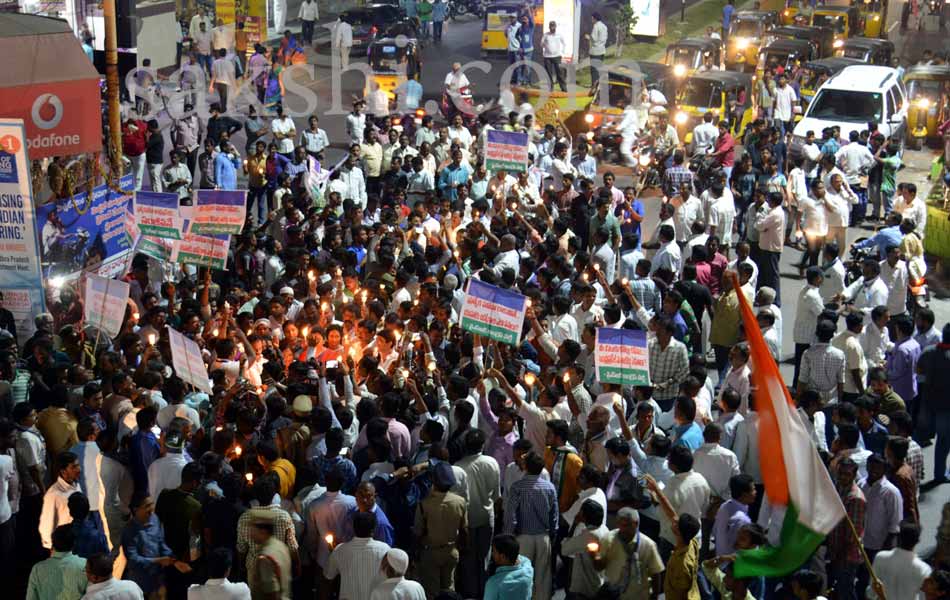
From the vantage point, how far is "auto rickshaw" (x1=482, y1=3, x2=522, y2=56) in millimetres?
37094

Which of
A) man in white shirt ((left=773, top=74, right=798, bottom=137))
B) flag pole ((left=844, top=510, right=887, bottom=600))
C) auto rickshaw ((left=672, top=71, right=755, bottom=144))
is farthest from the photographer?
auto rickshaw ((left=672, top=71, right=755, bottom=144))

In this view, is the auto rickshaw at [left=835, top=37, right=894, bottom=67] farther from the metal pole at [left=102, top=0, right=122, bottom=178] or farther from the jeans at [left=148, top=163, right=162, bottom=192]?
the metal pole at [left=102, top=0, right=122, bottom=178]

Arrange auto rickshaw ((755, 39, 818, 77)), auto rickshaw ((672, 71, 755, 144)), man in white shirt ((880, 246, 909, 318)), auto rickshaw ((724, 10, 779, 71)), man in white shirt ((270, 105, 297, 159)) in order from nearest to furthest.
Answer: man in white shirt ((880, 246, 909, 318)) < man in white shirt ((270, 105, 297, 159)) < auto rickshaw ((672, 71, 755, 144)) < auto rickshaw ((755, 39, 818, 77)) < auto rickshaw ((724, 10, 779, 71))

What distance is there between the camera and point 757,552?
753cm

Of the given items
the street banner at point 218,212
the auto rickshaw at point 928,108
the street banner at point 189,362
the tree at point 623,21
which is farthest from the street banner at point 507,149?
the tree at point 623,21

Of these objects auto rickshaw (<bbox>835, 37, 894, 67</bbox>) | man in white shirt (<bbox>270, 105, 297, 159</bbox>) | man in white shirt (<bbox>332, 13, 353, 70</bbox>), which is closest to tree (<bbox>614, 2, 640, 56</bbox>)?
auto rickshaw (<bbox>835, 37, 894, 67</bbox>)

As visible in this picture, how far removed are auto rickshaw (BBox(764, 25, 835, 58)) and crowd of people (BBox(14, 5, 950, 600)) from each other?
18784 mm

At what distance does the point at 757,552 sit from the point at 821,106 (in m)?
18.7

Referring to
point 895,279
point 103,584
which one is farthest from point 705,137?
point 103,584

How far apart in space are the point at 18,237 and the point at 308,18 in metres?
25.2

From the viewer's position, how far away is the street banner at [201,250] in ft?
43.3

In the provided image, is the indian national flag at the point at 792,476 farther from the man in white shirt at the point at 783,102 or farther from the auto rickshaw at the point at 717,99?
the auto rickshaw at the point at 717,99

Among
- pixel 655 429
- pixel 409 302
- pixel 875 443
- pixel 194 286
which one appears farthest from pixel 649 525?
pixel 194 286

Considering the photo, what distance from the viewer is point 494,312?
11.4 m
